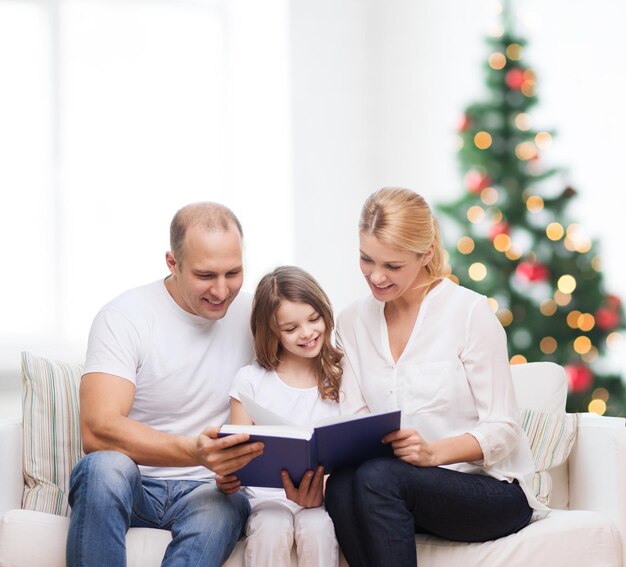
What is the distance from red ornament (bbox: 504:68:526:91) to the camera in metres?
4.02

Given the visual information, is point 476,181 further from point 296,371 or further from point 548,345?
point 296,371

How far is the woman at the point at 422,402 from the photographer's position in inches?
74.9

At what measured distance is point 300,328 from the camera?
2.25m

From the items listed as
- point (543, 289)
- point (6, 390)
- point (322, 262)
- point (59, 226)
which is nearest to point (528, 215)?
point (543, 289)

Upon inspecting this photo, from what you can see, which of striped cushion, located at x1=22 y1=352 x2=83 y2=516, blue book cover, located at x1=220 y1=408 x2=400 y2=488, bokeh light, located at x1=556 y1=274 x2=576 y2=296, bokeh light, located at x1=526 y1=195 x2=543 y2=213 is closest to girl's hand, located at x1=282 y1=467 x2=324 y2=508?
blue book cover, located at x1=220 y1=408 x2=400 y2=488

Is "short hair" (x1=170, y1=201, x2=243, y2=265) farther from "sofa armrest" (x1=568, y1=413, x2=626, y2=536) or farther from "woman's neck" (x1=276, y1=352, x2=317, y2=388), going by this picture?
"sofa armrest" (x1=568, y1=413, x2=626, y2=536)

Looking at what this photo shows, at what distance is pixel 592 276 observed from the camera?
384 centimetres

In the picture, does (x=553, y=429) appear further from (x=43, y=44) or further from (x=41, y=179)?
(x=43, y=44)

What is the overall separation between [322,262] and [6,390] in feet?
5.62

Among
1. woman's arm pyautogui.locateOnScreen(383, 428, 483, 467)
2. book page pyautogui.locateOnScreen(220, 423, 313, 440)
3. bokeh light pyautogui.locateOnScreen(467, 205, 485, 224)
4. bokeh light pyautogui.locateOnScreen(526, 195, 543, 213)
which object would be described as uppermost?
bokeh light pyautogui.locateOnScreen(526, 195, 543, 213)

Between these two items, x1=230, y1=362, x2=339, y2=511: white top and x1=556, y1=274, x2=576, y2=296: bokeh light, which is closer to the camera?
x1=230, y1=362, x2=339, y2=511: white top

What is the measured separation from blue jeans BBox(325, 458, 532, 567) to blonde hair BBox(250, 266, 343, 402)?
1.01 ft

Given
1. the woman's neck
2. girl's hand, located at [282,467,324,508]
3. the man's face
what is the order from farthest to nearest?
1. the woman's neck
2. the man's face
3. girl's hand, located at [282,467,324,508]

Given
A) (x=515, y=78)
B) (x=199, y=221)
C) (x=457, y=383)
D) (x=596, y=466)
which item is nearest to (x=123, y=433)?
(x=199, y=221)
